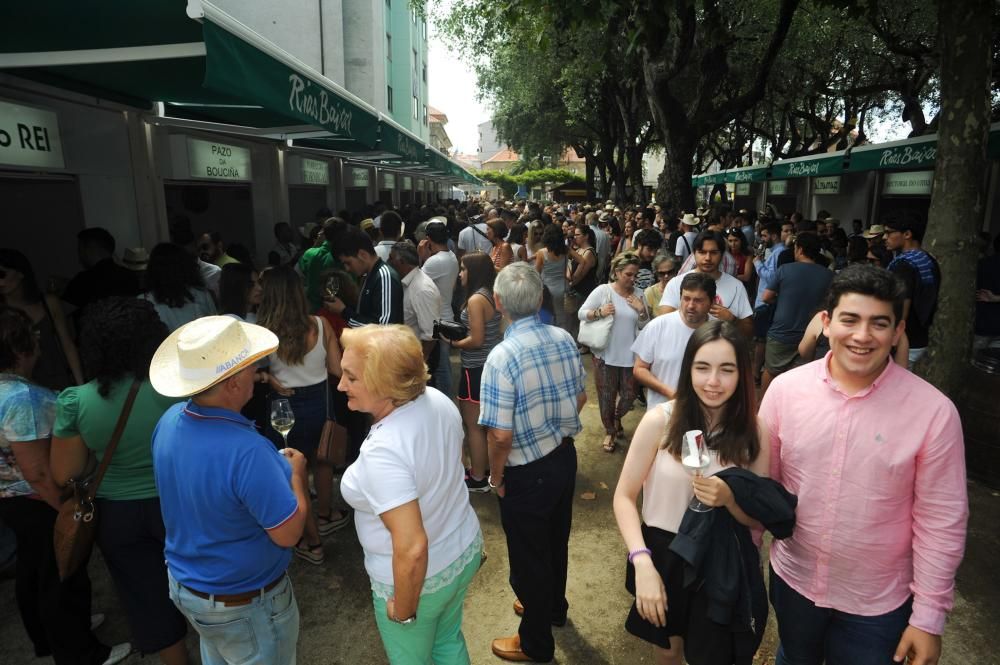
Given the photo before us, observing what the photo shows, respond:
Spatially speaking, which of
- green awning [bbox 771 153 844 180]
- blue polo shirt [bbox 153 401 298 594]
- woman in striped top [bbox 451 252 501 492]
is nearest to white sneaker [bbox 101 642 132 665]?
blue polo shirt [bbox 153 401 298 594]

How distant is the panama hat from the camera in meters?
1.89

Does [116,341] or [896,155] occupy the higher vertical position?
[896,155]

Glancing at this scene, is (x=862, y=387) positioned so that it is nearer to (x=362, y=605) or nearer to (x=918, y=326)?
(x=362, y=605)

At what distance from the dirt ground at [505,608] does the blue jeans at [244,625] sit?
946 mm

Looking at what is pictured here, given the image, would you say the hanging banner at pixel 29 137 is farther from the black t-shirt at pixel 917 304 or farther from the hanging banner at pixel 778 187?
the hanging banner at pixel 778 187

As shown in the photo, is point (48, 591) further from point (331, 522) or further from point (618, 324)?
point (618, 324)

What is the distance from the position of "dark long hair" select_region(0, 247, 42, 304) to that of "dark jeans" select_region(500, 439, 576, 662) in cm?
335

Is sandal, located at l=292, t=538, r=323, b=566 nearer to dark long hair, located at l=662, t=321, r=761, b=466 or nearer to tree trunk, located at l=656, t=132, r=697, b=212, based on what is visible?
dark long hair, located at l=662, t=321, r=761, b=466

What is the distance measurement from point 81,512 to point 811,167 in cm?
1565

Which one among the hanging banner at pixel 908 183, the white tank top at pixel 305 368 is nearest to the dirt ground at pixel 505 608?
the white tank top at pixel 305 368

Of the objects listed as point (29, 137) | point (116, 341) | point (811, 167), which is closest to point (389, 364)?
point (116, 341)

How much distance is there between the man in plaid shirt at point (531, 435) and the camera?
8.63ft

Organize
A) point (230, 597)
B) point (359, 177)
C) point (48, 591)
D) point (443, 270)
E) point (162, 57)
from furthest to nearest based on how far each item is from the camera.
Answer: point (359, 177), point (443, 270), point (162, 57), point (48, 591), point (230, 597)

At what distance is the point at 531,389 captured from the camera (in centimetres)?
265
